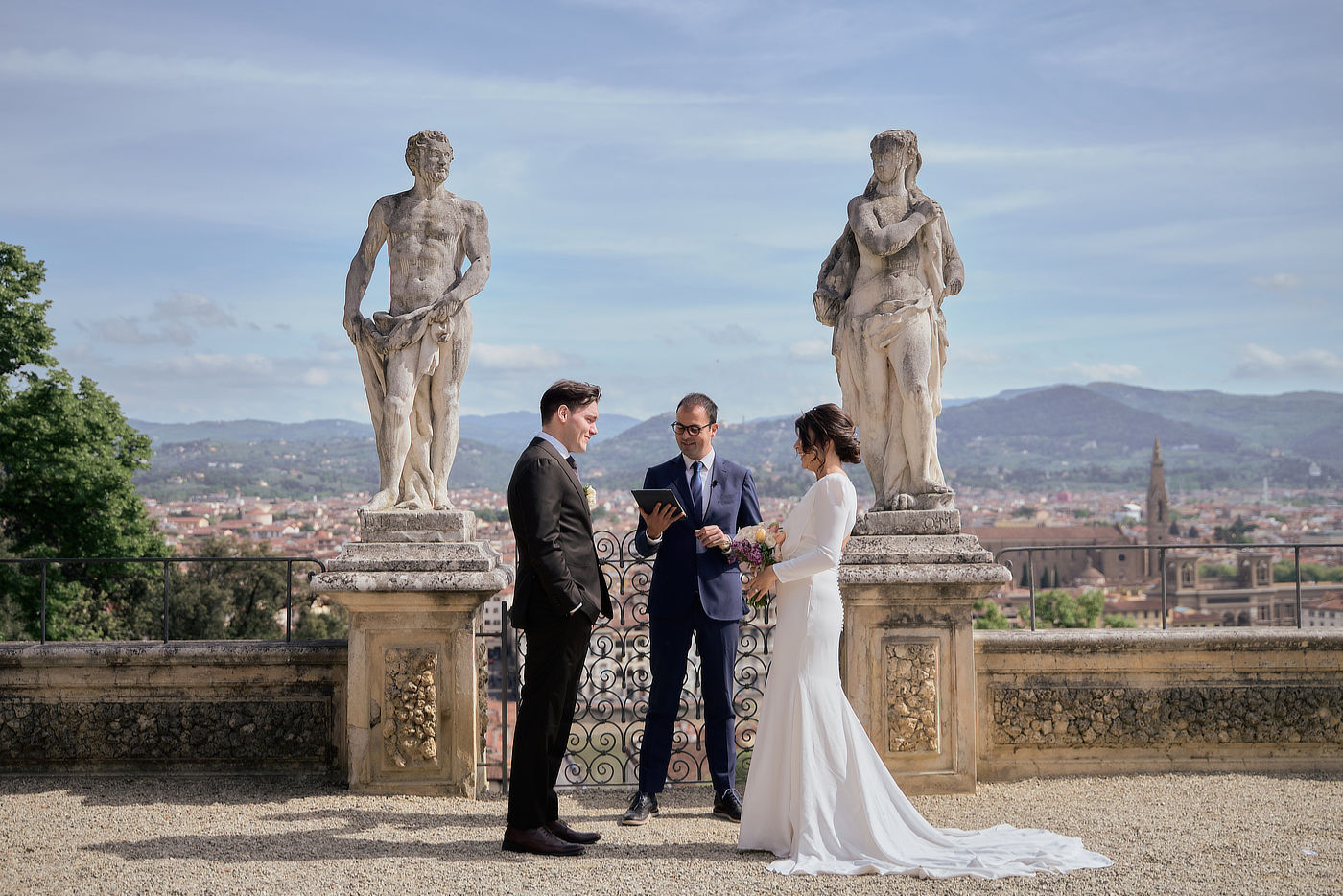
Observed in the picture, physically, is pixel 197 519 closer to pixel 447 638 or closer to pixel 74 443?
pixel 74 443

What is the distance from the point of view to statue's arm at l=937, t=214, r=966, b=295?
20.0 feet

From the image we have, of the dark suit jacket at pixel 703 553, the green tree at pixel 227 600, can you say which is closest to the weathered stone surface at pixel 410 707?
the dark suit jacket at pixel 703 553

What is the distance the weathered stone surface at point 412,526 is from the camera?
19.2 feet

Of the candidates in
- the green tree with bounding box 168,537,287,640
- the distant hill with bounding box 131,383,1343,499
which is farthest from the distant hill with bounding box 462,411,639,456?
the green tree with bounding box 168,537,287,640

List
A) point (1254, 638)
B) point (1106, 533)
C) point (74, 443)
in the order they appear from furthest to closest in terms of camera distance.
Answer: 1. point (1106, 533)
2. point (74, 443)
3. point (1254, 638)

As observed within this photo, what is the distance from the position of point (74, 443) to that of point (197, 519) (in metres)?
27.5

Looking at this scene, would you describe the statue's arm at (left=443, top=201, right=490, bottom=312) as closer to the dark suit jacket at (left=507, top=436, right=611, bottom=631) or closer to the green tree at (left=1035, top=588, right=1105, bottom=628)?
the dark suit jacket at (left=507, top=436, right=611, bottom=631)

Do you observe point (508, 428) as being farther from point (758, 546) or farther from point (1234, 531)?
point (758, 546)

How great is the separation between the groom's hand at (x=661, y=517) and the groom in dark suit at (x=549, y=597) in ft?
1.06

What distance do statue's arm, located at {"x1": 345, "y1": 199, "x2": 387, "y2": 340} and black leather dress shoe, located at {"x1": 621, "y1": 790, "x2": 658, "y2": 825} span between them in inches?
117

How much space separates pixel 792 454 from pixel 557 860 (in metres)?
74.8

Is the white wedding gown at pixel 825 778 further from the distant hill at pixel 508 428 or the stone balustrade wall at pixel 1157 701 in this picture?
the distant hill at pixel 508 428

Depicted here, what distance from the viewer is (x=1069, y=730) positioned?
6.13 meters

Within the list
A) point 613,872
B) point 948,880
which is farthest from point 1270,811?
point 613,872
